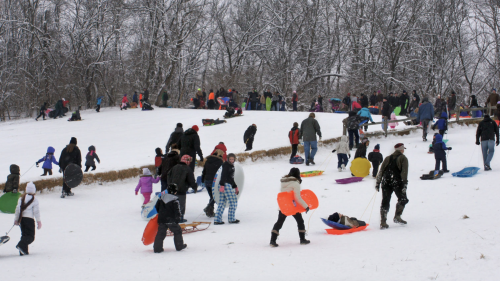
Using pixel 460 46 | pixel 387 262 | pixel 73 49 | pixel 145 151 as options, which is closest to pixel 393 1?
pixel 460 46

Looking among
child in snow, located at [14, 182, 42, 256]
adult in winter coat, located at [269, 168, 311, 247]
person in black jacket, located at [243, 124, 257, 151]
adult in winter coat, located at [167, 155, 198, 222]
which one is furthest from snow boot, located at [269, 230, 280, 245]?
person in black jacket, located at [243, 124, 257, 151]

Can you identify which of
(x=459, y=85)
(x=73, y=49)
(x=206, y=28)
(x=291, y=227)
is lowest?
(x=291, y=227)

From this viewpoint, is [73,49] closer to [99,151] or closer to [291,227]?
[99,151]

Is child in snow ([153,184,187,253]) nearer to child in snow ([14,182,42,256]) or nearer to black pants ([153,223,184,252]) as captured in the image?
black pants ([153,223,184,252])

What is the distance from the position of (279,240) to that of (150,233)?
87.0 inches

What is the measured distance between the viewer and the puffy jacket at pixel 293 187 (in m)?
7.34

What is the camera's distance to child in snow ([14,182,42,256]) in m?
7.38

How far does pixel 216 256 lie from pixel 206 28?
120 ft

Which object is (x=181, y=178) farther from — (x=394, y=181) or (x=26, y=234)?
(x=394, y=181)

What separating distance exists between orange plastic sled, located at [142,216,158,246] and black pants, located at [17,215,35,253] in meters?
1.87

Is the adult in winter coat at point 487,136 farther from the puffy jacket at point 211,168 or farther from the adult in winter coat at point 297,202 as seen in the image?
the adult in winter coat at point 297,202

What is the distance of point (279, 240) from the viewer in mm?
7969

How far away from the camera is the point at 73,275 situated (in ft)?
20.1

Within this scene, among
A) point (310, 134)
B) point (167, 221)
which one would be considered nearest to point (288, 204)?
point (167, 221)
